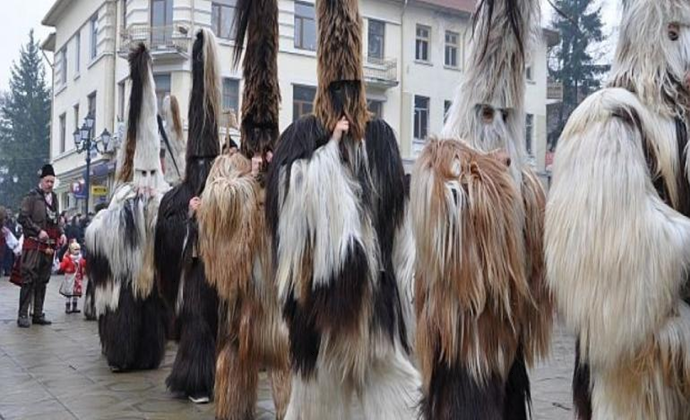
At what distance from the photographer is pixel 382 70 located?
2497 cm

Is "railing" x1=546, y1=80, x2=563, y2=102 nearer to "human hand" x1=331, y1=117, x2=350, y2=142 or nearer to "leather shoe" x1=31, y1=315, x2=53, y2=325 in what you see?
"leather shoe" x1=31, y1=315, x2=53, y2=325

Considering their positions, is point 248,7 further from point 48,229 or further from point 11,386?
point 48,229

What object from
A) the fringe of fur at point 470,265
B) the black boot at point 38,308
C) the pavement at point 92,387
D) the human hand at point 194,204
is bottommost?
the pavement at point 92,387

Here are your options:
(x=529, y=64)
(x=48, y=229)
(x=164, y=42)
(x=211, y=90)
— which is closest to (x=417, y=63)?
(x=164, y=42)

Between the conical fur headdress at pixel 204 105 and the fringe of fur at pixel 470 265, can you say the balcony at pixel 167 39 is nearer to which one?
the conical fur headdress at pixel 204 105

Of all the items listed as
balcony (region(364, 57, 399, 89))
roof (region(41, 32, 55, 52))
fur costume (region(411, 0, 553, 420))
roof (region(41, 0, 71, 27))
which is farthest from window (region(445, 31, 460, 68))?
fur costume (region(411, 0, 553, 420))

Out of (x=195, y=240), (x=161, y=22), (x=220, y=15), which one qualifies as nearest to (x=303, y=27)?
(x=220, y=15)

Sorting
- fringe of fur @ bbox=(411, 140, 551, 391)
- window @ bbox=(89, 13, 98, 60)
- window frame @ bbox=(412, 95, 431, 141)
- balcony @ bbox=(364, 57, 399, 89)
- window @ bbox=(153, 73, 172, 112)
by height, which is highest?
window @ bbox=(89, 13, 98, 60)

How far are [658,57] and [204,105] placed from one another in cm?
338

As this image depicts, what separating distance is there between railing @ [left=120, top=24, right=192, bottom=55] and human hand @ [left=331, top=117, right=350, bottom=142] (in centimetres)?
1994

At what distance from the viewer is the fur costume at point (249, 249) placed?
4309 mm

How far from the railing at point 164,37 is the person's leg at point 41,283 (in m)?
13.8

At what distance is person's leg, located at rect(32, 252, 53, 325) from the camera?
9.47 meters

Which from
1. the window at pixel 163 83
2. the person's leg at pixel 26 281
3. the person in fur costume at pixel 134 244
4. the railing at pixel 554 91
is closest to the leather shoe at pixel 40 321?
the person's leg at pixel 26 281
